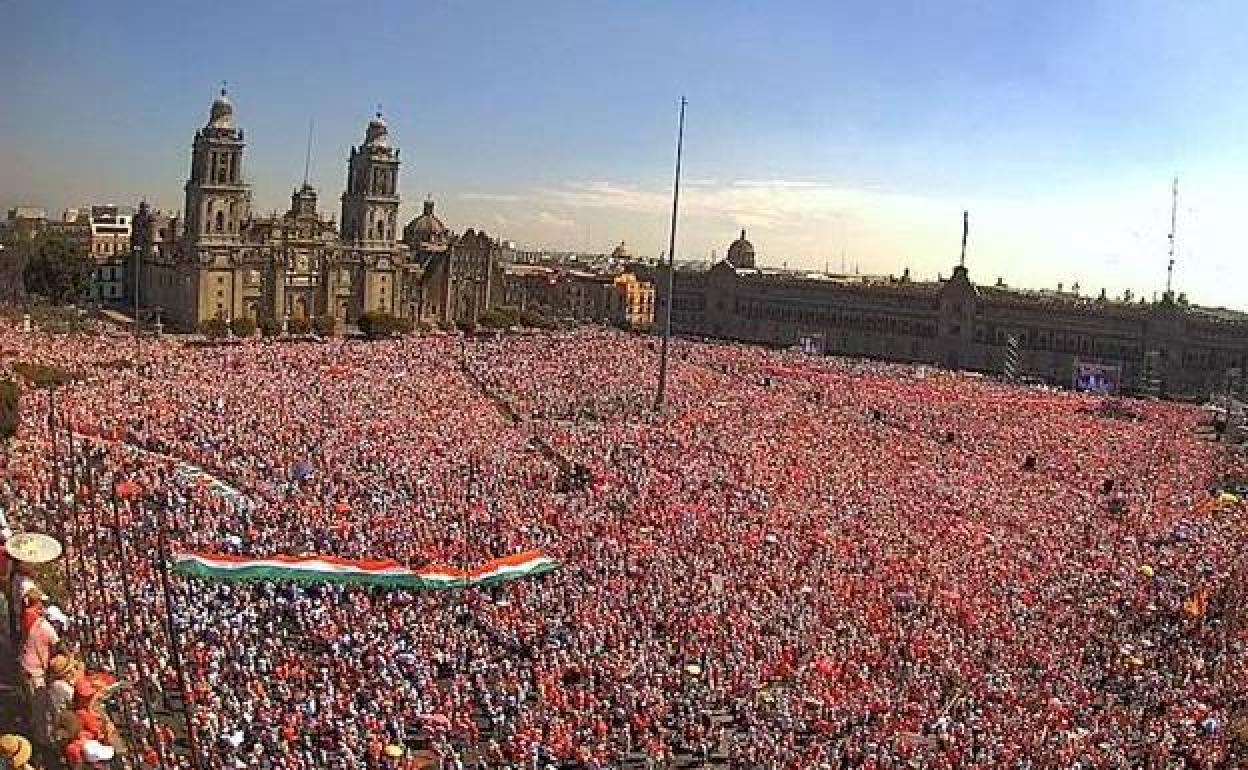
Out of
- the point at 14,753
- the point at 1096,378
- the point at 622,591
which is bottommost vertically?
the point at 622,591

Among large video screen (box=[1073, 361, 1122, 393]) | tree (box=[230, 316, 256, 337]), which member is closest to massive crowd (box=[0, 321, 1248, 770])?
tree (box=[230, 316, 256, 337])

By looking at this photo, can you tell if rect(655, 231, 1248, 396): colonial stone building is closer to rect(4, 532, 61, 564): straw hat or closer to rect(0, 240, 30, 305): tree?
rect(0, 240, 30, 305): tree

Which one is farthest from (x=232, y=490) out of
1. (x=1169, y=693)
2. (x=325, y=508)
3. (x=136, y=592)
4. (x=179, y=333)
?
(x=179, y=333)

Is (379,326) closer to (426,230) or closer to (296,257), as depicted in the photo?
(296,257)

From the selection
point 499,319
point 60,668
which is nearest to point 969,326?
point 499,319

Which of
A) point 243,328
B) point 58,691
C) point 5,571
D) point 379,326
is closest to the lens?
point 58,691

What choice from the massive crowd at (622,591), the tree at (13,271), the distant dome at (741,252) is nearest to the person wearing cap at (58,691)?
the massive crowd at (622,591)

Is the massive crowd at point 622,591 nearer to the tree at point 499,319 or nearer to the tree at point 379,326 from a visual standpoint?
the tree at point 379,326
